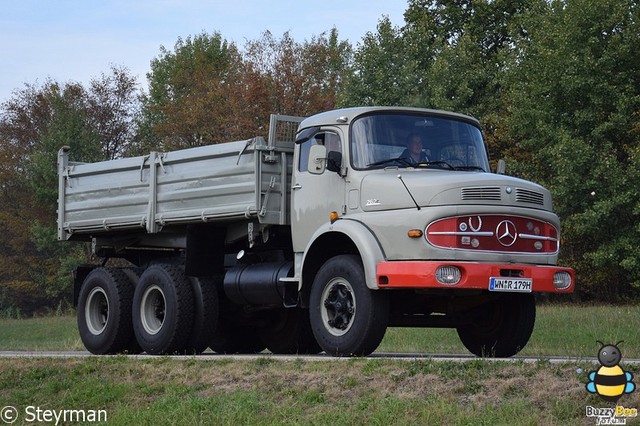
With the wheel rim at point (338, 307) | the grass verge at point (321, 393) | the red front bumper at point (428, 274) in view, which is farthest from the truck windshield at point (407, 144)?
the grass verge at point (321, 393)

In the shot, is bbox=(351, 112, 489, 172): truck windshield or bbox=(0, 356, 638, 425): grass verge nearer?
bbox=(0, 356, 638, 425): grass verge

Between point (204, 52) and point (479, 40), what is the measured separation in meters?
22.4

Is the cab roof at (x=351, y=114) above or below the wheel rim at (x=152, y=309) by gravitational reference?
above

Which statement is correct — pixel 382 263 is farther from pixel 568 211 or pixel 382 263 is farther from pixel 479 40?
pixel 479 40

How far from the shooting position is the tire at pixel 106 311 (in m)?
16.6

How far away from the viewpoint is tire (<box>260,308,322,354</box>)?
53.9 feet

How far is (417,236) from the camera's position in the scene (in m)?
12.0

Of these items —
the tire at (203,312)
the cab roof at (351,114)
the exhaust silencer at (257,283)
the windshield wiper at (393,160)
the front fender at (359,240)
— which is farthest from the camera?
the tire at (203,312)

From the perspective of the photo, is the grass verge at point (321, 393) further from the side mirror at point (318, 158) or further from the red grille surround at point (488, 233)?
the side mirror at point (318, 158)

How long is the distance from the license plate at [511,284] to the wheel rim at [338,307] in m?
1.55

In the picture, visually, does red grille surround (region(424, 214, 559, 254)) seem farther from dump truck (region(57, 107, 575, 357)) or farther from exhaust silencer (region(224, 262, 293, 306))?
exhaust silencer (region(224, 262, 293, 306))

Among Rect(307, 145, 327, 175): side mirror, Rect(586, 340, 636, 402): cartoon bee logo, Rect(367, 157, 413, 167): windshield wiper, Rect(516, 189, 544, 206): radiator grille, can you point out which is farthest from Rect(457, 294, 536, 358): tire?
Rect(586, 340, 636, 402): cartoon bee logo

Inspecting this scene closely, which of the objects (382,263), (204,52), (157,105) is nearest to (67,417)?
(382,263)

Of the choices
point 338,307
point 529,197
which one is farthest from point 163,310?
point 529,197
